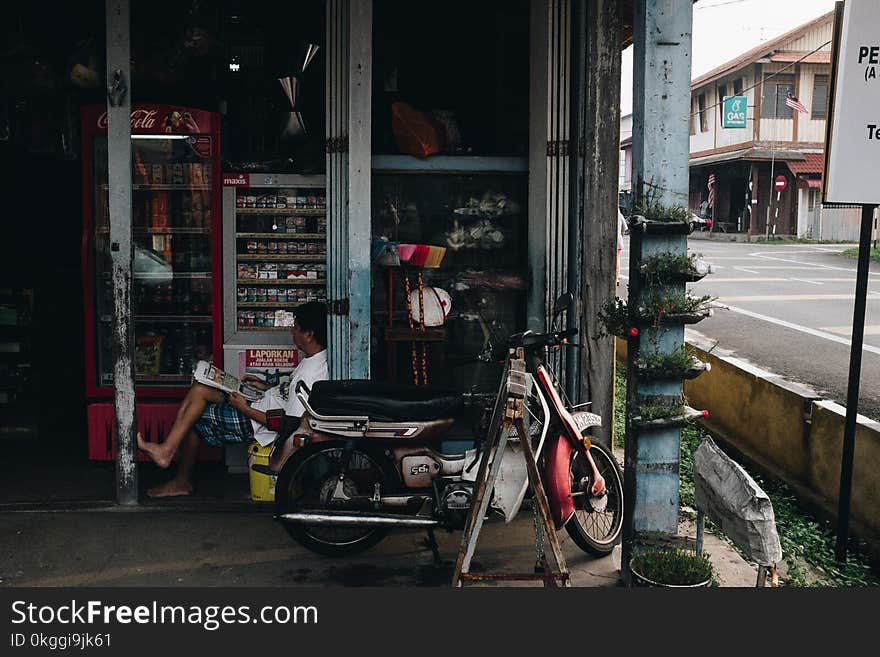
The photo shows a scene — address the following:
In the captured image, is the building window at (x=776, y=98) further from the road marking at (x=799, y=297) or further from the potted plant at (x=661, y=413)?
the potted plant at (x=661, y=413)

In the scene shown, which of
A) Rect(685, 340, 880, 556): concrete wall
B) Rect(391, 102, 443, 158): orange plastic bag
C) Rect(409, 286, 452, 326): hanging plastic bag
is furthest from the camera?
Rect(409, 286, 452, 326): hanging plastic bag

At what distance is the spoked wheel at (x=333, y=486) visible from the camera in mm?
5359

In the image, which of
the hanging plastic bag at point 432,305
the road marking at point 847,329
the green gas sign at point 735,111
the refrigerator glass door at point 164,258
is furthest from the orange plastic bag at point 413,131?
the green gas sign at point 735,111

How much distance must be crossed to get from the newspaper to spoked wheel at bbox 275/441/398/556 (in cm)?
103

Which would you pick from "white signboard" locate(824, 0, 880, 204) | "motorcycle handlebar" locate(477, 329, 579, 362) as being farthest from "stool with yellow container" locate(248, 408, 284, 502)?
"white signboard" locate(824, 0, 880, 204)

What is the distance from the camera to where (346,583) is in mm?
5094

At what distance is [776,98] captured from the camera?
38.2m

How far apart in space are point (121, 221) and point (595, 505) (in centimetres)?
342

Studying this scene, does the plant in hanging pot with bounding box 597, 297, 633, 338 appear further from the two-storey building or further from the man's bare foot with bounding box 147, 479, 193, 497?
the two-storey building

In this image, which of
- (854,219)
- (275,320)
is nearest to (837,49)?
(275,320)

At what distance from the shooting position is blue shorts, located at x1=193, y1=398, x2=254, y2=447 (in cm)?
630

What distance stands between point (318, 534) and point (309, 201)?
272 cm

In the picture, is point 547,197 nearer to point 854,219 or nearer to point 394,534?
point 394,534

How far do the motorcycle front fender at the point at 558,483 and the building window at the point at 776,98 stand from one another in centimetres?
3664
